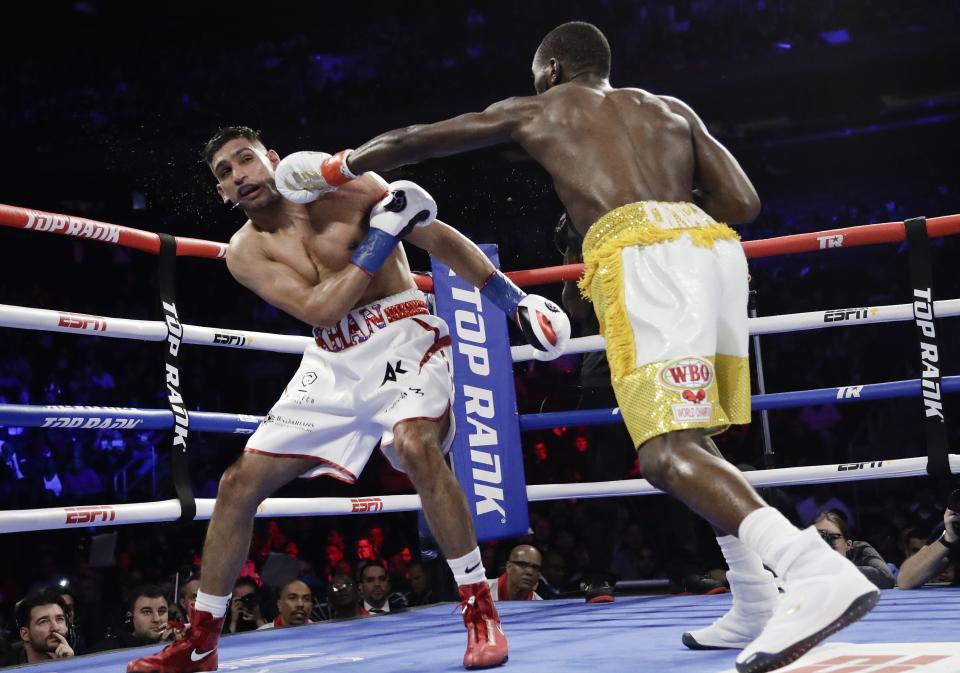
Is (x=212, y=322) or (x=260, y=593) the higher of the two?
(x=212, y=322)

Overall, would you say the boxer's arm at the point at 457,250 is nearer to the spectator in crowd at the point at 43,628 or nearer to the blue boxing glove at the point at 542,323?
the blue boxing glove at the point at 542,323

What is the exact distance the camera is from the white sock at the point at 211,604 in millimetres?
2195

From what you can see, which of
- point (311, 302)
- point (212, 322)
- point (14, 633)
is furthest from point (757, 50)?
point (311, 302)

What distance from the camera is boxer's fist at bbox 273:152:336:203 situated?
2193 mm

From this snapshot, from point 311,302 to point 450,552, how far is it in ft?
1.97

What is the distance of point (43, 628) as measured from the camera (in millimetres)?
3307

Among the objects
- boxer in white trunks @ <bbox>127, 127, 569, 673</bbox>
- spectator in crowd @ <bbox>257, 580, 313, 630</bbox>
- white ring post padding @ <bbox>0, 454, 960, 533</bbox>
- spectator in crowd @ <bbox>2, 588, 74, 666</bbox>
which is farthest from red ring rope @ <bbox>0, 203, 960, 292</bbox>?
spectator in crowd @ <bbox>257, 580, 313, 630</bbox>

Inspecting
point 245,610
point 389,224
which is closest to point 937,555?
point 389,224

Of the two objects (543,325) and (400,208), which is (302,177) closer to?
(400,208)

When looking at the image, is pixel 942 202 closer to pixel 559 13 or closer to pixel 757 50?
pixel 757 50

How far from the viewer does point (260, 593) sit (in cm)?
559

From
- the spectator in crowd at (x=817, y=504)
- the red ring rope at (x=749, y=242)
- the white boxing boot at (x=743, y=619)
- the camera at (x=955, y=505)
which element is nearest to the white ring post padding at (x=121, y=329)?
the red ring rope at (x=749, y=242)

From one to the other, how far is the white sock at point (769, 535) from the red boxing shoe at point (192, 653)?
1.15 meters

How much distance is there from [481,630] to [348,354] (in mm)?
659
